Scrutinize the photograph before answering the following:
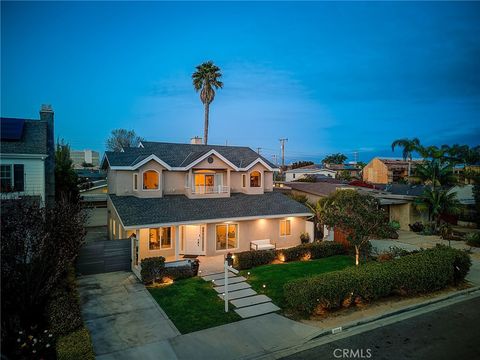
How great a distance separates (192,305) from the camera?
41.6 feet

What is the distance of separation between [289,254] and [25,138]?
1805 centimetres

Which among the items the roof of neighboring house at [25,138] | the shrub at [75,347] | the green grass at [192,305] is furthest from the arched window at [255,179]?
the shrub at [75,347]

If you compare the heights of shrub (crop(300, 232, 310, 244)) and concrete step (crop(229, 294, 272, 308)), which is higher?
shrub (crop(300, 232, 310, 244))

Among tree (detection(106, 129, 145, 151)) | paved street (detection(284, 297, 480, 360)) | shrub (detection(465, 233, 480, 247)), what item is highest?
tree (detection(106, 129, 145, 151))

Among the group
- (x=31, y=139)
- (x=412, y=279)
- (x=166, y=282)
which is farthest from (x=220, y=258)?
(x=31, y=139)

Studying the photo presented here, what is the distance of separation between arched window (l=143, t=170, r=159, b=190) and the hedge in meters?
13.6

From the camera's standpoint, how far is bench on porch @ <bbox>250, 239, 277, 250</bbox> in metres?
21.0

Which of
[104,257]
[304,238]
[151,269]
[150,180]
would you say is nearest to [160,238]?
[104,257]

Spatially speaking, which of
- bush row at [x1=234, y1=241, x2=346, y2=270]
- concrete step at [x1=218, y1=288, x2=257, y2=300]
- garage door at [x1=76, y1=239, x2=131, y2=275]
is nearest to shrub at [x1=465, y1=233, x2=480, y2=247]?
bush row at [x1=234, y1=241, x2=346, y2=270]

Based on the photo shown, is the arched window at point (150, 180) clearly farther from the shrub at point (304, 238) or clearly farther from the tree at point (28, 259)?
the shrub at point (304, 238)

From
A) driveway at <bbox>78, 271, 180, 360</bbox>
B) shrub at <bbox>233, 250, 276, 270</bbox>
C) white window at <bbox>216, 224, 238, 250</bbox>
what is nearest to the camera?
driveway at <bbox>78, 271, 180, 360</bbox>

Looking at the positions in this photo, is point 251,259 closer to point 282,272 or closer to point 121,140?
point 282,272

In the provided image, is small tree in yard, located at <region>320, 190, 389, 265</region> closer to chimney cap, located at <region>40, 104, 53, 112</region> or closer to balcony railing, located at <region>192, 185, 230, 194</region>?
balcony railing, located at <region>192, 185, 230, 194</region>

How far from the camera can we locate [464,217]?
105 ft
